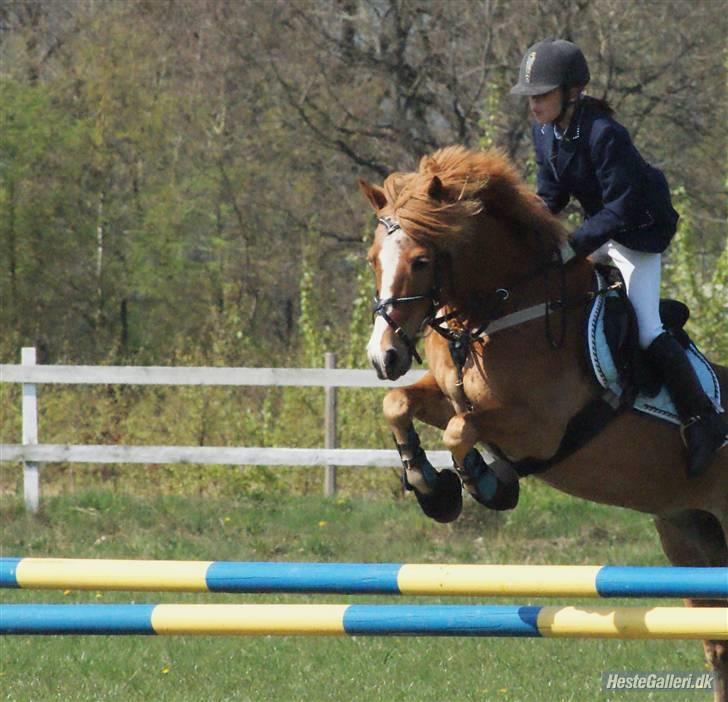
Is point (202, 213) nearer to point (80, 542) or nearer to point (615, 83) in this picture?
point (615, 83)

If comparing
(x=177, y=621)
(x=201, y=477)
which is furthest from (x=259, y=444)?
(x=177, y=621)

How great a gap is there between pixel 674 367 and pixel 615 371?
0.75ft

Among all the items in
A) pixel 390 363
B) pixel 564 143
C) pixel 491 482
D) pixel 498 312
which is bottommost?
pixel 491 482

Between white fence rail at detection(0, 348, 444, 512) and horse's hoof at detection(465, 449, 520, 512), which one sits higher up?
horse's hoof at detection(465, 449, 520, 512)

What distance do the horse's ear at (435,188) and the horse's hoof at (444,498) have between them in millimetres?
954

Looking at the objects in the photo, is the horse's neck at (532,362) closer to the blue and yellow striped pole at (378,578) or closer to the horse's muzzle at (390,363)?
the horse's muzzle at (390,363)

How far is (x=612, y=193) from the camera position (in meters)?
4.80

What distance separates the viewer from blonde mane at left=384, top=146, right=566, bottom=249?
4.50 metres

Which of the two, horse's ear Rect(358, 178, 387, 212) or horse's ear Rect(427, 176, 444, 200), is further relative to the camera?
horse's ear Rect(358, 178, 387, 212)

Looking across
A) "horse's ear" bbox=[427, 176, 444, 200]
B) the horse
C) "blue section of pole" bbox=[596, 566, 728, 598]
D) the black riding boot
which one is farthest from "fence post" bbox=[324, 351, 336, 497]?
"blue section of pole" bbox=[596, 566, 728, 598]

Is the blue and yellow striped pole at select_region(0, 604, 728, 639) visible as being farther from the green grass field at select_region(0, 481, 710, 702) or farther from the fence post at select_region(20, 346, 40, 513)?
the fence post at select_region(20, 346, 40, 513)

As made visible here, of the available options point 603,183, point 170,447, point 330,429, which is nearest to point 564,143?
point 603,183

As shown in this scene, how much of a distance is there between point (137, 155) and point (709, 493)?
18243mm

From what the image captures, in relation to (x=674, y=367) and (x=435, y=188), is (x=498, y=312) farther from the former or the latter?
(x=674, y=367)
